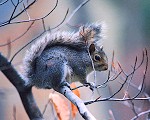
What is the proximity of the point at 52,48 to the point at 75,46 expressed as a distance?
0.10 meters

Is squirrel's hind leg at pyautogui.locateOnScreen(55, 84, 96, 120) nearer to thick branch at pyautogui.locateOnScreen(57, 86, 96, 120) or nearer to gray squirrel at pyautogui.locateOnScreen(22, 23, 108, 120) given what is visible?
thick branch at pyautogui.locateOnScreen(57, 86, 96, 120)

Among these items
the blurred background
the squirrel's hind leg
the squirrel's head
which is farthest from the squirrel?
the blurred background

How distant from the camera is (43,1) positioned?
215cm

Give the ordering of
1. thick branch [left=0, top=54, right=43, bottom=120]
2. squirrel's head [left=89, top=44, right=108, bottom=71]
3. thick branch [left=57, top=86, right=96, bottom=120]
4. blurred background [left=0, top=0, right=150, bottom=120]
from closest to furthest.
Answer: thick branch [left=57, top=86, right=96, bottom=120]
thick branch [left=0, top=54, right=43, bottom=120]
squirrel's head [left=89, top=44, right=108, bottom=71]
blurred background [left=0, top=0, right=150, bottom=120]

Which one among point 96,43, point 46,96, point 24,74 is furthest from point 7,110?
point 96,43

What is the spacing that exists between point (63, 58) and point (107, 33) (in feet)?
1.43

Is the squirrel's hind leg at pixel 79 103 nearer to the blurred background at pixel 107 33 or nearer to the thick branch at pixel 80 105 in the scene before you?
the thick branch at pixel 80 105

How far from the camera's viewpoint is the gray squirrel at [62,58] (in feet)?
5.17

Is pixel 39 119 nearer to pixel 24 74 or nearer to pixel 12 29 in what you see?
pixel 24 74

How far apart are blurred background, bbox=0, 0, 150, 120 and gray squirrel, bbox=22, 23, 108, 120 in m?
0.27

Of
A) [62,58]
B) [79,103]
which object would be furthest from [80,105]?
[62,58]

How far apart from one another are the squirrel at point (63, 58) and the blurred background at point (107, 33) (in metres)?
0.27

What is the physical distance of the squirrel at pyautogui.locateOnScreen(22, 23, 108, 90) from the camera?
1.58 m

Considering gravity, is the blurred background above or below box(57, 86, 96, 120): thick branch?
above
